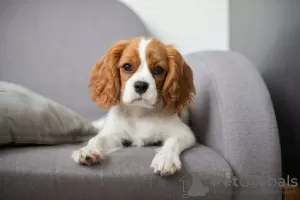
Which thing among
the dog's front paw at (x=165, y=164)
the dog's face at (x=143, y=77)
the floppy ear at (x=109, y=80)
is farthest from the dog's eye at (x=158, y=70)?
the dog's front paw at (x=165, y=164)

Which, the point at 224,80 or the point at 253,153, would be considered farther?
the point at 224,80

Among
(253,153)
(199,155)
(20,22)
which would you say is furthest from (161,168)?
(20,22)

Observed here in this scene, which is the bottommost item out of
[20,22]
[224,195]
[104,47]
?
[224,195]

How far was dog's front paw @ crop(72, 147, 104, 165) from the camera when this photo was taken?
0.77 metres

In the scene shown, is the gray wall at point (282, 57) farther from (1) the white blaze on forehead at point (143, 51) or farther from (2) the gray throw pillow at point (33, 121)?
(2) the gray throw pillow at point (33, 121)

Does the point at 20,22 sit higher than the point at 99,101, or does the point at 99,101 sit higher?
the point at 20,22

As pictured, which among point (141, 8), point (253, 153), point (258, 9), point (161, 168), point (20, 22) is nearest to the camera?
point (161, 168)

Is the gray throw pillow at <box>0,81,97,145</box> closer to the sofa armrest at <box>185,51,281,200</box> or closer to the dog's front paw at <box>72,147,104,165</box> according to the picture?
the dog's front paw at <box>72,147,104,165</box>

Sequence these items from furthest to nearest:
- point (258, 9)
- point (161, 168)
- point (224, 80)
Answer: point (258, 9) → point (224, 80) → point (161, 168)

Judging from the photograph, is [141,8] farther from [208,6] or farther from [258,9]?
[258,9]

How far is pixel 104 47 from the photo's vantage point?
5.25 feet

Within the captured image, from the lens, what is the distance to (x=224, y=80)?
99cm

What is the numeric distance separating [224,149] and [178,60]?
325 millimetres

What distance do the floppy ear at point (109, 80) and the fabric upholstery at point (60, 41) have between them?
0.51 metres
